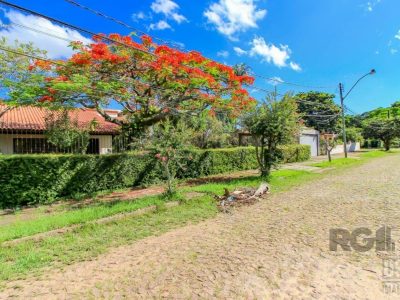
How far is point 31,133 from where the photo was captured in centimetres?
1567

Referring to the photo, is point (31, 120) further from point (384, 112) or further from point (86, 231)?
point (384, 112)

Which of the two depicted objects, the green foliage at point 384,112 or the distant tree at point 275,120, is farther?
the green foliage at point 384,112

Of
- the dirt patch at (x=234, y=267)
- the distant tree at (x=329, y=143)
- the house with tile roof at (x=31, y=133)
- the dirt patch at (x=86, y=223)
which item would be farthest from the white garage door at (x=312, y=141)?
the dirt patch at (x=86, y=223)

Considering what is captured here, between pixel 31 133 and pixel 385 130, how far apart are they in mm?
45594

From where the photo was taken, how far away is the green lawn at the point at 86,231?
4855mm

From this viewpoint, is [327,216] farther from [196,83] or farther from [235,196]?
[196,83]

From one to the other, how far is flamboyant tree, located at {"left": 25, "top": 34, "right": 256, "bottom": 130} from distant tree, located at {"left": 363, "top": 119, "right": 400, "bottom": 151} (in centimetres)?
3604

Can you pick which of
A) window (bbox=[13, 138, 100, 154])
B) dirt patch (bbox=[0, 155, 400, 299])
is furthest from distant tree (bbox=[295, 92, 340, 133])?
dirt patch (bbox=[0, 155, 400, 299])

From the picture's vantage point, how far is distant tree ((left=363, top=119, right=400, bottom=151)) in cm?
4012

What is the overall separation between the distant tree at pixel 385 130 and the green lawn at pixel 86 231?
41.6 m

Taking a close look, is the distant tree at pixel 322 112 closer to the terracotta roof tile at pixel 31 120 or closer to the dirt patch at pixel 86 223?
the terracotta roof tile at pixel 31 120

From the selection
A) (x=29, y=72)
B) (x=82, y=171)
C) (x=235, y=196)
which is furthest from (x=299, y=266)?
(x=29, y=72)

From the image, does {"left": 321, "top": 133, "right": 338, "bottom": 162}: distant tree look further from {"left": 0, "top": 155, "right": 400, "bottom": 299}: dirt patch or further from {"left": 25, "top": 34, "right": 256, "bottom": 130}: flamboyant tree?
{"left": 0, "top": 155, "right": 400, "bottom": 299}: dirt patch

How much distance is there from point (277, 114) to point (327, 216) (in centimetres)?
668
